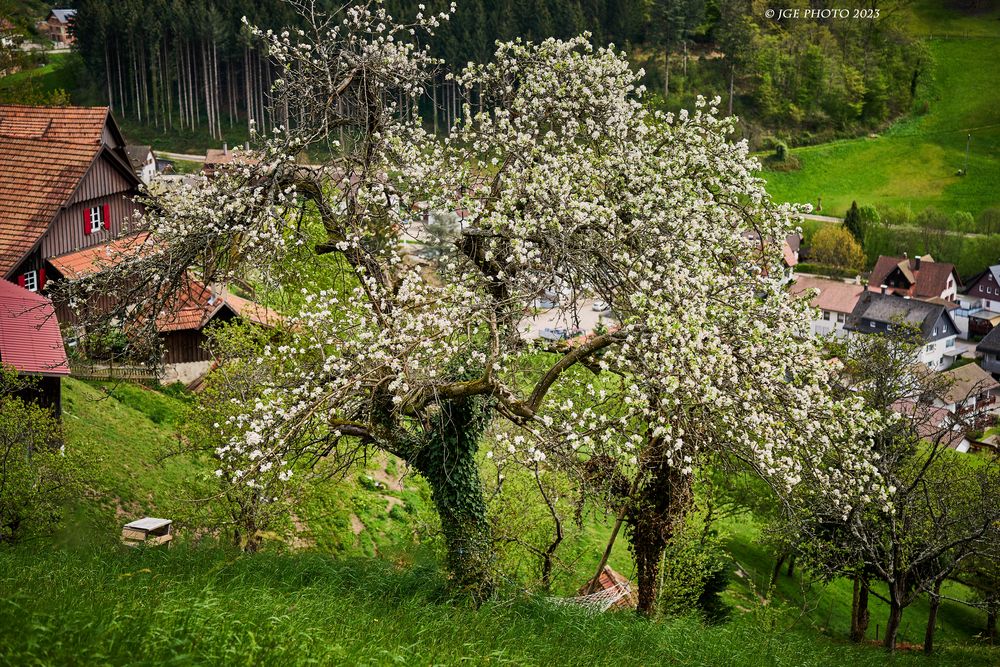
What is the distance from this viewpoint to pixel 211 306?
3766 cm

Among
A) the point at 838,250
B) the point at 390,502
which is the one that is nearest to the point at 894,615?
the point at 390,502

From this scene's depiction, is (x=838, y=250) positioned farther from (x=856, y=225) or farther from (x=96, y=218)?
(x=96, y=218)

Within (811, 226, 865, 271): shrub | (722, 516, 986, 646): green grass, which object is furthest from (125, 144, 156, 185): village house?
(811, 226, 865, 271): shrub

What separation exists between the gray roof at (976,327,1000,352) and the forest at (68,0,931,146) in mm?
40281

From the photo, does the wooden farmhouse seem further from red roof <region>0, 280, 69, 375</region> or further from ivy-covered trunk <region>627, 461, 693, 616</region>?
ivy-covered trunk <region>627, 461, 693, 616</region>

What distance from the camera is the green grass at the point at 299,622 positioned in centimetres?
809

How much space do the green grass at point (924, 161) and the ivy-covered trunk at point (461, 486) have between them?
9514 centimetres

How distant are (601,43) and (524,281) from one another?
357 feet

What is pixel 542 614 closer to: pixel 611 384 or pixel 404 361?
pixel 404 361

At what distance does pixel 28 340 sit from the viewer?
77.0 feet

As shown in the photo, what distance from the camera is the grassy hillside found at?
108 metres

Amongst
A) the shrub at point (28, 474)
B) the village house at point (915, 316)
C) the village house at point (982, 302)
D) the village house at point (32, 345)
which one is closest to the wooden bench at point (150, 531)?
the shrub at point (28, 474)

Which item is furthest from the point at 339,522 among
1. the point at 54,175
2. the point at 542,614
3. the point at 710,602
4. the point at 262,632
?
the point at 54,175

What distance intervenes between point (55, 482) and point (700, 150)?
47.5ft
